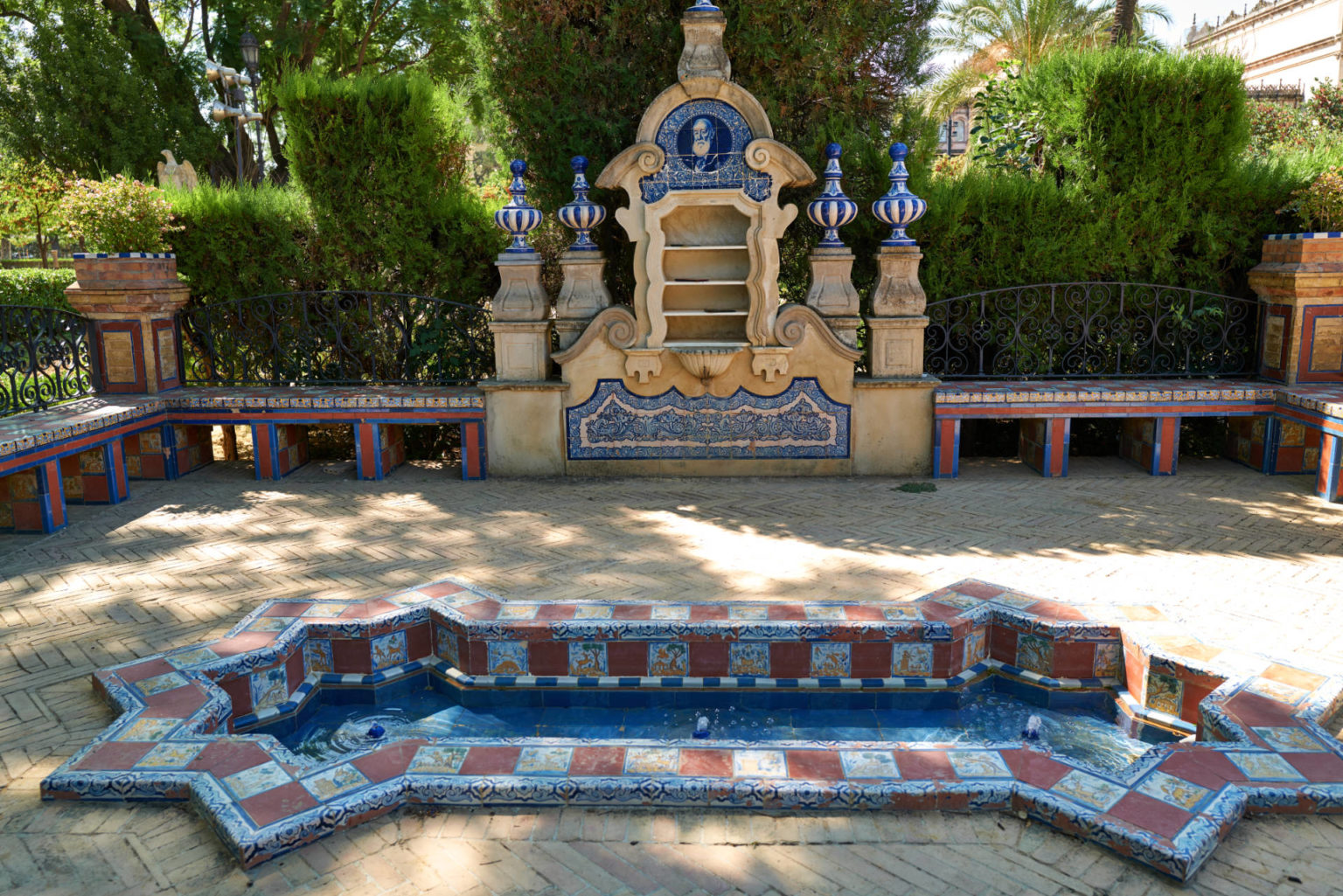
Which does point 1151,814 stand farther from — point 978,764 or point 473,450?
point 473,450

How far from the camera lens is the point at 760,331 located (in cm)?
895

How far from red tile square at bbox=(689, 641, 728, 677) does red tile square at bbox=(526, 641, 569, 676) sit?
0.66m

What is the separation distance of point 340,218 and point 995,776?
869cm

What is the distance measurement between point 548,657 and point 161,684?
72.2 inches

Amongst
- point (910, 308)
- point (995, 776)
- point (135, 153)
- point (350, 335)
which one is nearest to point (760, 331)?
point (910, 308)

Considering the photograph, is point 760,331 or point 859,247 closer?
point 760,331

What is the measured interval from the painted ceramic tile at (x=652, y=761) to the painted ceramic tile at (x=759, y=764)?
0.23 meters

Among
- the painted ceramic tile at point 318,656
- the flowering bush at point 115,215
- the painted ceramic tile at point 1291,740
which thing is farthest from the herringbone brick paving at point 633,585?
the flowering bush at point 115,215

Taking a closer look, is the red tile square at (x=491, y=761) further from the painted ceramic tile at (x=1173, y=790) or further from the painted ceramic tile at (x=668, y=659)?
the painted ceramic tile at (x=1173, y=790)

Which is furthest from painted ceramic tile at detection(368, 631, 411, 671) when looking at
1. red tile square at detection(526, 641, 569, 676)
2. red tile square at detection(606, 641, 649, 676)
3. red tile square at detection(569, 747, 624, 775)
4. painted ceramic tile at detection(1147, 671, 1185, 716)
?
painted ceramic tile at detection(1147, 671, 1185, 716)

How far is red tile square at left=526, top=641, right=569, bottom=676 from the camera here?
523 centimetres

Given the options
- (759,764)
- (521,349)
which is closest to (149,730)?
(759,764)

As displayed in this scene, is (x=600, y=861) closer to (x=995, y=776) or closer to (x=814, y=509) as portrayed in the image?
(x=995, y=776)

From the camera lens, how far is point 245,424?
9.41 meters
